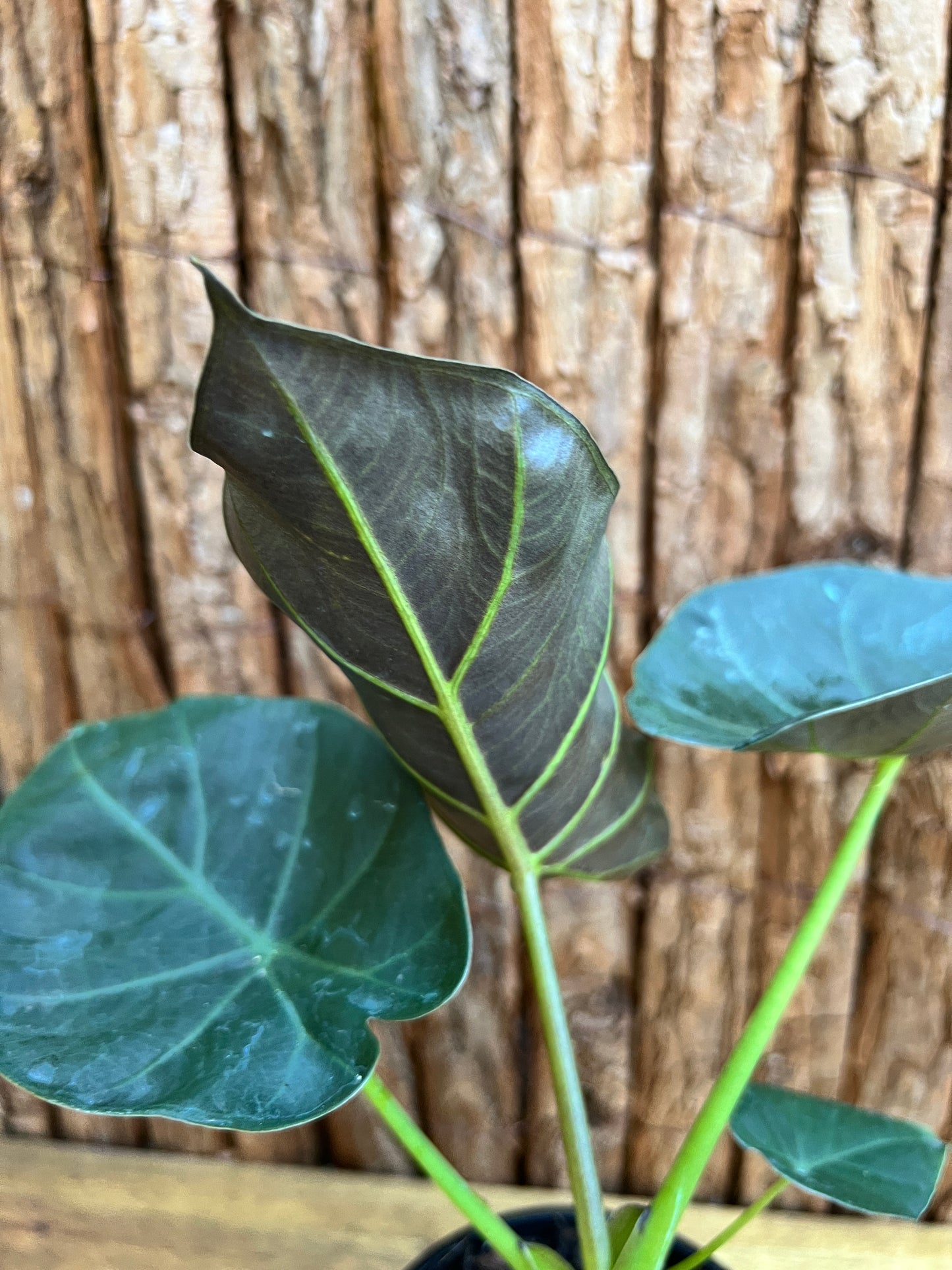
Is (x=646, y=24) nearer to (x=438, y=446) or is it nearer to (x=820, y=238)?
(x=820, y=238)

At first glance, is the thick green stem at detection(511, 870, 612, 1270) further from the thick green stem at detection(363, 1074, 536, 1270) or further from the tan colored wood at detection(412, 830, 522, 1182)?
the tan colored wood at detection(412, 830, 522, 1182)

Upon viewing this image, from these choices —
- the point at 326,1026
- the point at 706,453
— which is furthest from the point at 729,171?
the point at 326,1026

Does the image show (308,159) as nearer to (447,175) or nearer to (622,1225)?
(447,175)

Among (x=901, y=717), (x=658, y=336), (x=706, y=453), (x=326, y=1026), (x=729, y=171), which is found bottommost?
(x=326, y=1026)

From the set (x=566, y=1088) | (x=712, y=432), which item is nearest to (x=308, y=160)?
(x=712, y=432)

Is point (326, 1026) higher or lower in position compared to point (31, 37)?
lower
